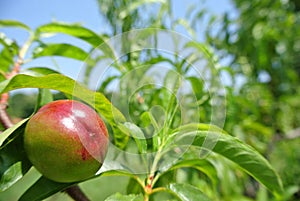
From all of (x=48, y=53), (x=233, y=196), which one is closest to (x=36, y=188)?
(x=48, y=53)

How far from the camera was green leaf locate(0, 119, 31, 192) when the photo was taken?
371 mm

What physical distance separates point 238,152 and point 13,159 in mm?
251

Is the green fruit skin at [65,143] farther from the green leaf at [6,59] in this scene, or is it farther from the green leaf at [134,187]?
the green leaf at [6,59]

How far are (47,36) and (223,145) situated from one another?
19.1 inches

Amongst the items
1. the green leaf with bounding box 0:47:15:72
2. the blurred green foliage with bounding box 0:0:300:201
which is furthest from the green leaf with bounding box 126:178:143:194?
the green leaf with bounding box 0:47:15:72

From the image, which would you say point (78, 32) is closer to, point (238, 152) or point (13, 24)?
point (13, 24)

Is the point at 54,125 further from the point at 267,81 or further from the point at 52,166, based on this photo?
the point at 267,81

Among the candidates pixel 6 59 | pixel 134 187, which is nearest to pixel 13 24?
pixel 6 59

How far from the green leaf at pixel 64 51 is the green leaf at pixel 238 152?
0.29 meters

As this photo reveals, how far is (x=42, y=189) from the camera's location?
39 cm

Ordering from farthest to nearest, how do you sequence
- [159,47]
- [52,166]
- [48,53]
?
[48,53]
[159,47]
[52,166]

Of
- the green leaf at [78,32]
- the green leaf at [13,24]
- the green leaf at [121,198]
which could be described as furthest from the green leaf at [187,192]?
the green leaf at [13,24]

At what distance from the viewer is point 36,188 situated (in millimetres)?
388

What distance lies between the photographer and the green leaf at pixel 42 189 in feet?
1.26
